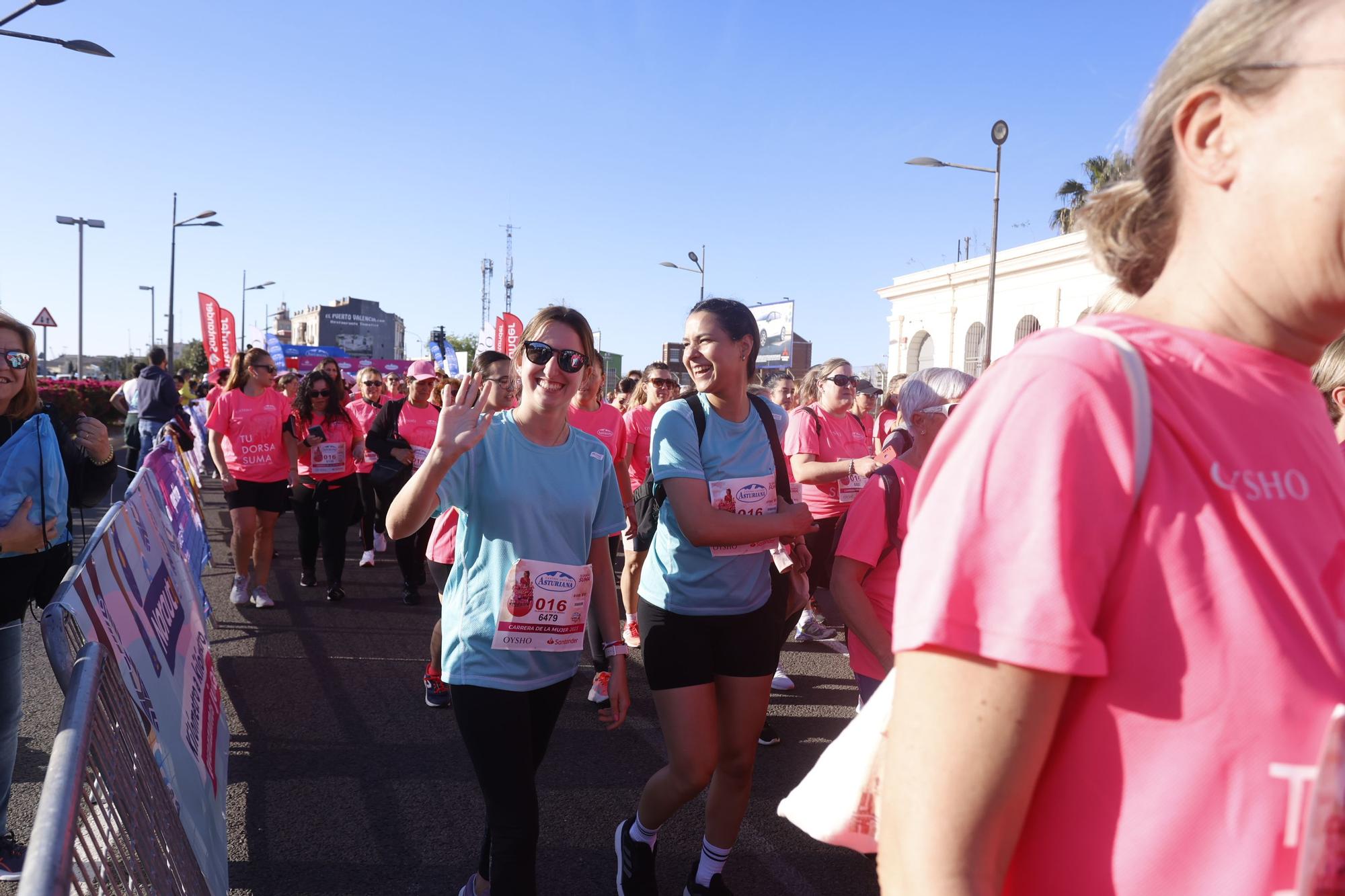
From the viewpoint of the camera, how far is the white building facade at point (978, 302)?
33.2 m

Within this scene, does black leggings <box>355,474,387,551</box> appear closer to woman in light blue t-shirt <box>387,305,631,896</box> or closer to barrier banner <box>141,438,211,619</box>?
barrier banner <box>141,438,211,619</box>

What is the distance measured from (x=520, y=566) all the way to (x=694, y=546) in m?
0.67

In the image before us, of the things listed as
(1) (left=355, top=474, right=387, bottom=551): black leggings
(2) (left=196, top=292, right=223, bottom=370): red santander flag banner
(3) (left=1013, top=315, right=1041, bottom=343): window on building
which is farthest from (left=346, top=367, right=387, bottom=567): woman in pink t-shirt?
(3) (left=1013, top=315, right=1041, bottom=343): window on building

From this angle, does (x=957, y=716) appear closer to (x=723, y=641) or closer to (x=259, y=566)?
(x=723, y=641)

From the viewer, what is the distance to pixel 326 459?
7.99 m

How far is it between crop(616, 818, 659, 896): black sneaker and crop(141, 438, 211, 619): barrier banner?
2.58 m

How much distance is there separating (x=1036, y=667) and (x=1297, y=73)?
0.57m

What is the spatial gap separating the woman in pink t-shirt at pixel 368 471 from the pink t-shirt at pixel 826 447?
3343mm

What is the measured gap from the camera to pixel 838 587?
3.14 meters

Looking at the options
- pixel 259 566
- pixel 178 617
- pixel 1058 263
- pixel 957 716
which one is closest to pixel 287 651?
pixel 259 566

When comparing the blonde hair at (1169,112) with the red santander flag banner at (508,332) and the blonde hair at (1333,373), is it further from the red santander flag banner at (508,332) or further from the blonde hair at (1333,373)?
the red santander flag banner at (508,332)

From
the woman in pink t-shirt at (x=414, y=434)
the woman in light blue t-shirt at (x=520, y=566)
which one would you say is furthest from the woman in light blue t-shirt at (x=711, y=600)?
the woman in pink t-shirt at (x=414, y=434)

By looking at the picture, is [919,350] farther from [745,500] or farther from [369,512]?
[745,500]

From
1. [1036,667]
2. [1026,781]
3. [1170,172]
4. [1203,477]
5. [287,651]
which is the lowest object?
[287,651]
